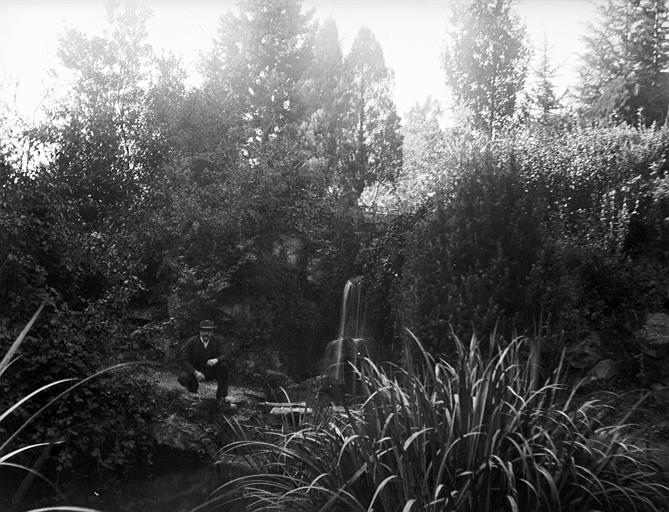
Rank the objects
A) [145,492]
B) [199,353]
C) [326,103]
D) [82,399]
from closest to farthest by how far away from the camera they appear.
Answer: [82,399] < [145,492] < [199,353] < [326,103]

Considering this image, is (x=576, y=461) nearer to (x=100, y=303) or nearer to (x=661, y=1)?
(x=100, y=303)

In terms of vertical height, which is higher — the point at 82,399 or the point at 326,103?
the point at 326,103

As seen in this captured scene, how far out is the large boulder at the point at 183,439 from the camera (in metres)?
7.70

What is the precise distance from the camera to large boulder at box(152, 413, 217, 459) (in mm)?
7699

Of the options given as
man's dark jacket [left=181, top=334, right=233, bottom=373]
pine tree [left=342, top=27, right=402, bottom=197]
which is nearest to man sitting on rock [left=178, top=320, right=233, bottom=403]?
man's dark jacket [left=181, top=334, right=233, bottom=373]

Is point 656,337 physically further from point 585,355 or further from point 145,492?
point 145,492

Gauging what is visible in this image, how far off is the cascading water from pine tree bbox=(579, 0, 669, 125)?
33.6 feet

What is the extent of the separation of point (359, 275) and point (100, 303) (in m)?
8.20

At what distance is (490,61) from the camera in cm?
2786

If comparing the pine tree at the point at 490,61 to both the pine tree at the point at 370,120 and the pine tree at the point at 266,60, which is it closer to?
the pine tree at the point at 370,120

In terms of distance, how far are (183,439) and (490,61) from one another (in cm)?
2443

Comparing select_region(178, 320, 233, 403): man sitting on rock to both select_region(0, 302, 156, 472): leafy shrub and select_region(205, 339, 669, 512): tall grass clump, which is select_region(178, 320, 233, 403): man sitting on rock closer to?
select_region(0, 302, 156, 472): leafy shrub

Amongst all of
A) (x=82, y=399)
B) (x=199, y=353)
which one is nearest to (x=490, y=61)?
(x=199, y=353)

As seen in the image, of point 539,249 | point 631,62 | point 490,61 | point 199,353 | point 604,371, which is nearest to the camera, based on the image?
point 539,249
